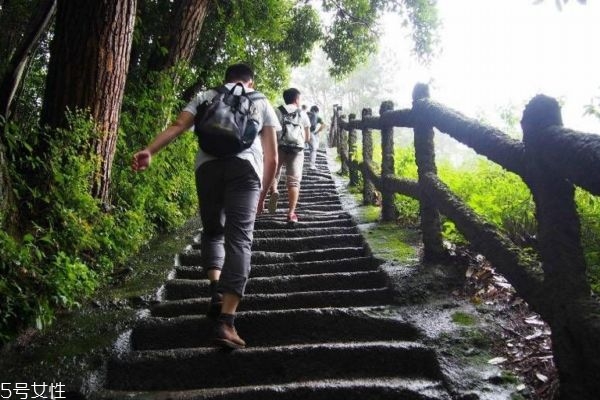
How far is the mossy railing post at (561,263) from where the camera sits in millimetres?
1817

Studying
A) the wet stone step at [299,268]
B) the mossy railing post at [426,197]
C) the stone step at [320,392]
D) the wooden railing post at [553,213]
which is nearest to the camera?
the wooden railing post at [553,213]

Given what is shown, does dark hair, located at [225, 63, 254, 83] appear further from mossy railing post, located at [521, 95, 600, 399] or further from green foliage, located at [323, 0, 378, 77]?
green foliage, located at [323, 0, 378, 77]

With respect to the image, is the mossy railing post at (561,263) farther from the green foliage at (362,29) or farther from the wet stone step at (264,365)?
the green foliage at (362,29)

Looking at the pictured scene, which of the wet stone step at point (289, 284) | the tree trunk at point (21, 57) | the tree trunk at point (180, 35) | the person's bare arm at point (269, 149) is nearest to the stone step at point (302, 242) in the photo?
the wet stone step at point (289, 284)

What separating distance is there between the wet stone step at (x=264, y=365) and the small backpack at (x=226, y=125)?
4.15ft

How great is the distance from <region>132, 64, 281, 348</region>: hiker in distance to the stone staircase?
22cm

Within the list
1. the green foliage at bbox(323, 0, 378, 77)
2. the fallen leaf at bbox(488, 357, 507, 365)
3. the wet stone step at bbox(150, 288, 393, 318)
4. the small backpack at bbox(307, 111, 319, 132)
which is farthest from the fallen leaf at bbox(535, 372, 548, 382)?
the green foliage at bbox(323, 0, 378, 77)

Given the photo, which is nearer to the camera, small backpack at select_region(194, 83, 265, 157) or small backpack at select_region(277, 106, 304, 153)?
small backpack at select_region(194, 83, 265, 157)

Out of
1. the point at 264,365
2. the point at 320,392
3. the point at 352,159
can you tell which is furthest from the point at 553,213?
the point at 352,159

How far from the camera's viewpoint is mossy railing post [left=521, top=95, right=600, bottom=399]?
182 centimetres

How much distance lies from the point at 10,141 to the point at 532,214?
409cm

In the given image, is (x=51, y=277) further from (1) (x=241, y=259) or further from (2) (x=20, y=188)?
(1) (x=241, y=259)

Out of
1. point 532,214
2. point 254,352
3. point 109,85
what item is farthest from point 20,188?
point 532,214

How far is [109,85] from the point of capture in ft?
13.3
